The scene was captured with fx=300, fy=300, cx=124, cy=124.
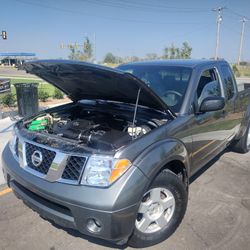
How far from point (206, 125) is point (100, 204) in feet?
6.47

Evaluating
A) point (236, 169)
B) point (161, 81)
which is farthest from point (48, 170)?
point (236, 169)

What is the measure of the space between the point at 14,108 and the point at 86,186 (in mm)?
8407

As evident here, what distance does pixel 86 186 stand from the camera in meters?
2.46

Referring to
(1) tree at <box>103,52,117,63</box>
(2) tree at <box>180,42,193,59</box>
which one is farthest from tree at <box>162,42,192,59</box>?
(1) tree at <box>103,52,117,63</box>

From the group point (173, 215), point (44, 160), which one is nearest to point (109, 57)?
point (173, 215)

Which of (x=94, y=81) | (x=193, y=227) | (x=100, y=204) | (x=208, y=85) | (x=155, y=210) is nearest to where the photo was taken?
(x=100, y=204)

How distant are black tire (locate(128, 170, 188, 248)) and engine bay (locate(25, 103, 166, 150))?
48 cm

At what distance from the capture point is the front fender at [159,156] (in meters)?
2.58

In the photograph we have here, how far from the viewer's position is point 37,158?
2840mm

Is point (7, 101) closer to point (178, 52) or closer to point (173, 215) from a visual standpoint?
point (173, 215)

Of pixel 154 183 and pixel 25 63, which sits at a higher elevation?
pixel 25 63

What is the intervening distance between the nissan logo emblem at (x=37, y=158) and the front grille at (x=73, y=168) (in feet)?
1.16

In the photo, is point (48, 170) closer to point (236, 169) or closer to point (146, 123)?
point (146, 123)

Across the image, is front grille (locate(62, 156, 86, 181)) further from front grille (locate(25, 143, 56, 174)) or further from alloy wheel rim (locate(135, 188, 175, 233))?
alloy wheel rim (locate(135, 188, 175, 233))
